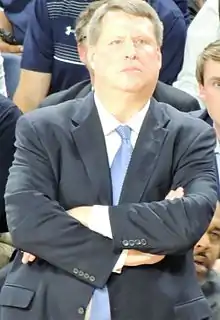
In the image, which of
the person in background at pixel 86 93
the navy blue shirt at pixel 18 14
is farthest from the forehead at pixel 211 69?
the navy blue shirt at pixel 18 14

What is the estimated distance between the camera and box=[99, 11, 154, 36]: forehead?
5.76 ft

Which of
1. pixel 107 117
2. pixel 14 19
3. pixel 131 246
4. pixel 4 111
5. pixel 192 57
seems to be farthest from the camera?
pixel 14 19

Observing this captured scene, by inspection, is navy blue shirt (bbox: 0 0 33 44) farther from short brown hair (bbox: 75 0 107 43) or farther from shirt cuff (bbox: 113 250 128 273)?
shirt cuff (bbox: 113 250 128 273)

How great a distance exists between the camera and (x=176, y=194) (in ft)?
5.66

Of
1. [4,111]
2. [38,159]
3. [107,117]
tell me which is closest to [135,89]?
[107,117]

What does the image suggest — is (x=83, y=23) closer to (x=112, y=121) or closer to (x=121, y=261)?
(x=112, y=121)

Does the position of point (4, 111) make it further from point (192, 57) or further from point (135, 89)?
point (192, 57)

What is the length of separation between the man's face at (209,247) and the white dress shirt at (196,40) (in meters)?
0.88

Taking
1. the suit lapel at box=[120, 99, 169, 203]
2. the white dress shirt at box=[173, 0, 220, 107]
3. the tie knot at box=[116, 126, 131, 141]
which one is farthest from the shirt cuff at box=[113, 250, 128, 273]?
the white dress shirt at box=[173, 0, 220, 107]

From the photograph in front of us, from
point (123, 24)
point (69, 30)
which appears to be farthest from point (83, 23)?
point (123, 24)

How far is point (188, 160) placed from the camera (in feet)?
5.79

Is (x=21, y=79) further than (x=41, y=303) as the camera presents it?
Yes

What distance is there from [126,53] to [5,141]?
0.65m

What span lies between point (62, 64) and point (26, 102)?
205mm
